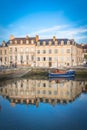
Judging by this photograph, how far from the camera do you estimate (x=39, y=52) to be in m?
65.2

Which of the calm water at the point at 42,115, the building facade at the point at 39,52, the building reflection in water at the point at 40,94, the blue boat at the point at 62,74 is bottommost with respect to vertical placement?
the calm water at the point at 42,115

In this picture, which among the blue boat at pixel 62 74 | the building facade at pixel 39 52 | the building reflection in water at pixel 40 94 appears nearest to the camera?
the building reflection in water at pixel 40 94

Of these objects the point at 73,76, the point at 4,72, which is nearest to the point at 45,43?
the point at 73,76

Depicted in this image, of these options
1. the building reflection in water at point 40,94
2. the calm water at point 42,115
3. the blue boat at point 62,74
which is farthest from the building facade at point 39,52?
the calm water at point 42,115

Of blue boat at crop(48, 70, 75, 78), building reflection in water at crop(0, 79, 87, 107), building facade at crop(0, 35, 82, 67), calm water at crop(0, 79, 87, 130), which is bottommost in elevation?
calm water at crop(0, 79, 87, 130)

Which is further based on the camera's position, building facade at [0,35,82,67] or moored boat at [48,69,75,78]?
building facade at [0,35,82,67]

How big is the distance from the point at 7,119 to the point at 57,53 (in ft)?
160

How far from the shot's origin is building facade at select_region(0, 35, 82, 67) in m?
63.3

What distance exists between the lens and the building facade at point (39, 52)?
63.3 m

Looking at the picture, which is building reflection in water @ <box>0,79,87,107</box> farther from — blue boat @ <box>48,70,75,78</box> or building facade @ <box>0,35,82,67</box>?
building facade @ <box>0,35,82,67</box>

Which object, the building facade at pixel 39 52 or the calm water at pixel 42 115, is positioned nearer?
the calm water at pixel 42 115

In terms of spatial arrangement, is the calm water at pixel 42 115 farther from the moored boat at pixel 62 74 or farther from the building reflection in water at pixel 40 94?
the moored boat at pixel 62 74

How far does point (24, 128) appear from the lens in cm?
1414

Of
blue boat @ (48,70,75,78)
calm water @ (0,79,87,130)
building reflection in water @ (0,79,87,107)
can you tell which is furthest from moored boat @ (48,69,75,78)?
calm water @ (0,79,87,130)
